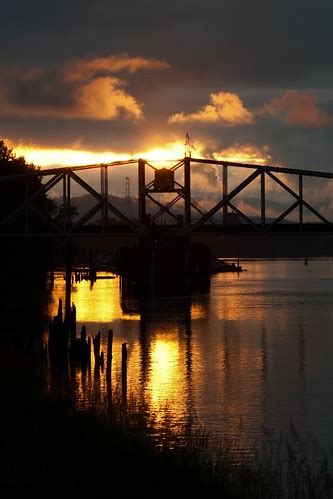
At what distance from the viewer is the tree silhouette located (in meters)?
145

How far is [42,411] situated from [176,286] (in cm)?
15135

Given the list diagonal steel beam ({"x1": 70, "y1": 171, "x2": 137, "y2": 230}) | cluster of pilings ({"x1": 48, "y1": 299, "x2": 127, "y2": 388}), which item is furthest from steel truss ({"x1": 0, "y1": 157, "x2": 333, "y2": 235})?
cluster of pilings ({"x1": 48, "y1": 299, "x2": 127, "y2": 388})

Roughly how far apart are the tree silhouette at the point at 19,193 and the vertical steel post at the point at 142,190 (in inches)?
595

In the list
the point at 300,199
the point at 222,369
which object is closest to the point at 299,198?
the point at 300,199

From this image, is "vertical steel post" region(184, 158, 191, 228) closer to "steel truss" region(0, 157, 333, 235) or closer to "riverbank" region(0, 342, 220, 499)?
"steel truss" region(0, 157, 333, 235)

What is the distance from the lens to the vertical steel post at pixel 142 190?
166m

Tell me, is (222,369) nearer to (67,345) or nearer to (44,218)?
(67,345)

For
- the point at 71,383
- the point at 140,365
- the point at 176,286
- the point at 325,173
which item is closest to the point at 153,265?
the point at 176,286

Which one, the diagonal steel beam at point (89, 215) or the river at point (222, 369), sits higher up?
the diagonal steel beam at point (89, 215)

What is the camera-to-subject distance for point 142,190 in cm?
17000

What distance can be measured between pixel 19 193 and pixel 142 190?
2684cm

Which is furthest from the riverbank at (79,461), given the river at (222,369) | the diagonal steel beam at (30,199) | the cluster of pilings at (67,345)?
the diagonal steel beam at (30,199)

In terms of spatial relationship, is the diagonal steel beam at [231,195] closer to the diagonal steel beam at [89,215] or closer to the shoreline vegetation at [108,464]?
the diagonal steel beam at [89,215]

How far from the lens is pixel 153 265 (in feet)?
580
